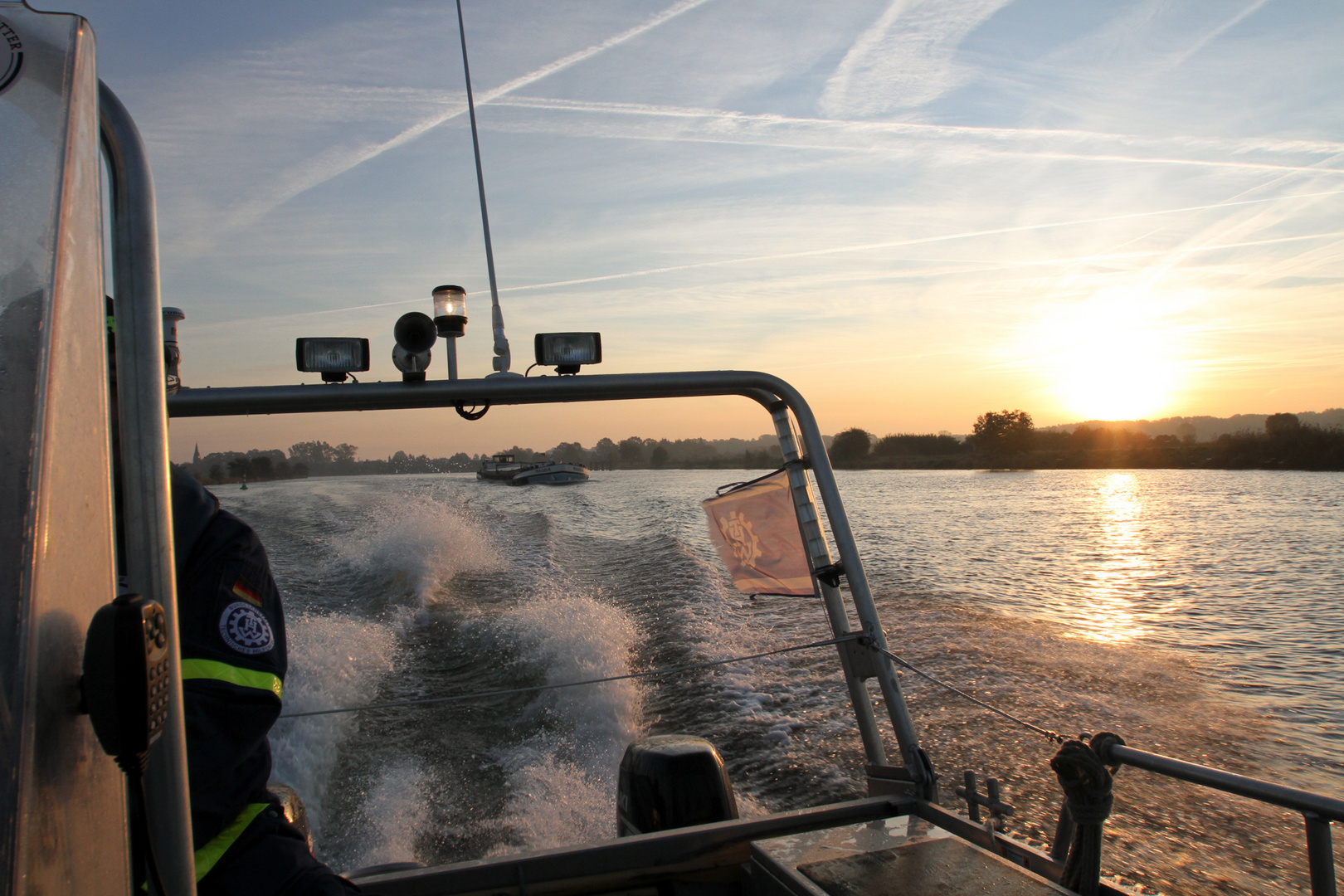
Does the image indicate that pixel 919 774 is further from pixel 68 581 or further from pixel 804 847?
pixel 68 581

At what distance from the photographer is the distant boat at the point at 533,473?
24094 mm

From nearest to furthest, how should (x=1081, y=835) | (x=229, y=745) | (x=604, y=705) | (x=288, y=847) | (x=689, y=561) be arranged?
(x=229, y=745) < (x=288, y=847) < (x=1081, y=835) < (x=604, y=705) < (x=689, y=561)

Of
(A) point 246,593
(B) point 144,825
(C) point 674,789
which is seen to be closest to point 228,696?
(A) point 246,593

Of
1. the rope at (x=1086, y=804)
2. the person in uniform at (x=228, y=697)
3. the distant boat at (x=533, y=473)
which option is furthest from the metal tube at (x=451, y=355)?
the distant boat at (x=533, y=473)

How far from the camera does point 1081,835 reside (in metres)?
1.52

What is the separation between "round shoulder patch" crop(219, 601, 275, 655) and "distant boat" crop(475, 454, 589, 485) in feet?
74.7

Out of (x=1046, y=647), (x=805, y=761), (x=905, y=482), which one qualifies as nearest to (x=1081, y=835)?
(x=805, y=761)

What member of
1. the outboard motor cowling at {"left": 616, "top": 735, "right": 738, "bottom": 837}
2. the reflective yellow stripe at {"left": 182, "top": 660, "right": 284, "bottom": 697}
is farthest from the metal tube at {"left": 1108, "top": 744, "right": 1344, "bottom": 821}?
the reflective yellow stripe at {"left": 182, "top": 660, "right": 284, "bottom": 697}

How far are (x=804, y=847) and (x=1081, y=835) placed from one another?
22.4 inches

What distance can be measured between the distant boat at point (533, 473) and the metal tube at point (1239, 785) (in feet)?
74.4

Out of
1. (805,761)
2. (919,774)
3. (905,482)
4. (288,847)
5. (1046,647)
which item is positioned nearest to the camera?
(288,847)

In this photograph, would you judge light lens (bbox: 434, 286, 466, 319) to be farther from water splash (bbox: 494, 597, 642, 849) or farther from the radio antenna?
water splash (bbox: 494, 597, 642, 849)

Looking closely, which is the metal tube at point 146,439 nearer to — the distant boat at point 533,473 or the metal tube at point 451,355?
the metal tube at point 451,355

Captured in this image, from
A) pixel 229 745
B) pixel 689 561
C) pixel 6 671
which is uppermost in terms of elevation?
pixel 6 671
